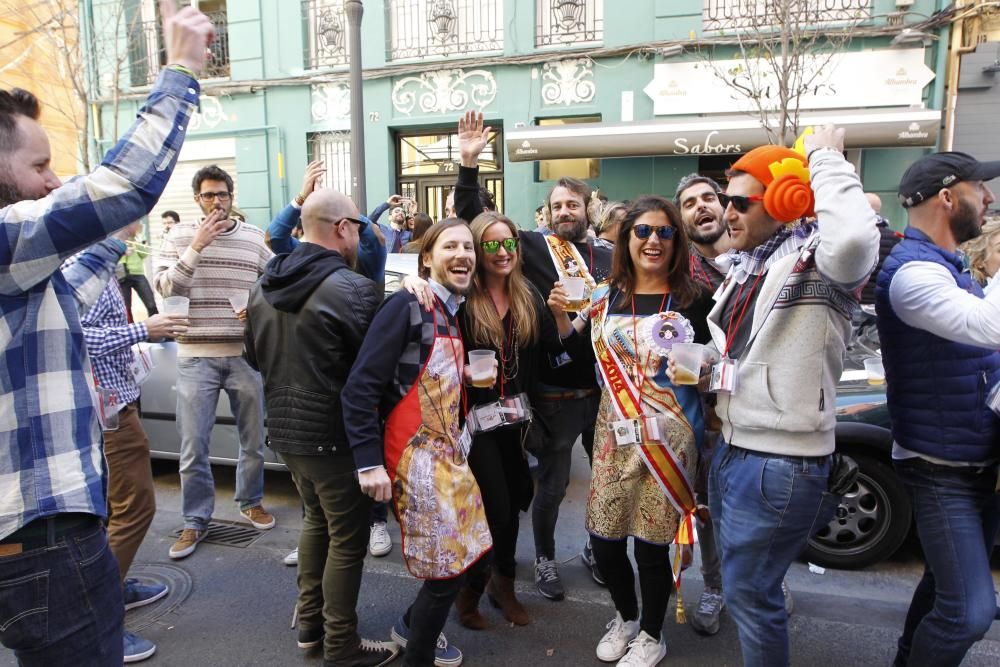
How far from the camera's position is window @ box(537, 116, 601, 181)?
1052 cm

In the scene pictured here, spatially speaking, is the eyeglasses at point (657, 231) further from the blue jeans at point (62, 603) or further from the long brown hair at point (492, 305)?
the blue jeans at point (62, 603)

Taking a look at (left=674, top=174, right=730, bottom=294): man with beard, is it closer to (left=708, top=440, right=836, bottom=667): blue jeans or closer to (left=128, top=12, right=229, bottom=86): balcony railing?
(left=708, top=440, right=836, bottom=667): blue jeans

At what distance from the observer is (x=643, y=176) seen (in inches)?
404

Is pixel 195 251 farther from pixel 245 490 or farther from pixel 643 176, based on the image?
pixel 643 176

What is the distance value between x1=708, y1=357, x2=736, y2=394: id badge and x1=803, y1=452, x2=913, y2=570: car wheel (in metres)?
1.88

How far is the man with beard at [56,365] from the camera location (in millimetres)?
1400

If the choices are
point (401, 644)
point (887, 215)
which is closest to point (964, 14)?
point (887, 215)

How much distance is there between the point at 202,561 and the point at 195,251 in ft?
5.87

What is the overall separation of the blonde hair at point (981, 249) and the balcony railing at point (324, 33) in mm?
10636

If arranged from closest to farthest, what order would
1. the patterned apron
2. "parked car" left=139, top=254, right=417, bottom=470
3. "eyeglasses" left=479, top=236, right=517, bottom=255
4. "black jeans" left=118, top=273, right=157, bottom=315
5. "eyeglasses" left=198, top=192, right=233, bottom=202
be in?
the patterned apron, "eyeglasses" left=479, top=236, right=517, bottom=255, "eyeglasses" left=198, top=192, right=233, bottom=202, "parked car" left=139, top=254, right=417, bottom=470, "black jeans" left=118, top=273, right=157, bottom=315

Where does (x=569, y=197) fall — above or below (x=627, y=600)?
above

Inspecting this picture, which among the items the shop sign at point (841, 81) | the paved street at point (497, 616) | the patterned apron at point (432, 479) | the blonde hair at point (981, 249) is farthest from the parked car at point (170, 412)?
the shop sign at point (841, 81)

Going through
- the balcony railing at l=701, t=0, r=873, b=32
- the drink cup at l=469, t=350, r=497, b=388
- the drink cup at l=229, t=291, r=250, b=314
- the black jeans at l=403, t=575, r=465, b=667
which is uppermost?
the balcony railing at l=701, t=0, r=873, b=32

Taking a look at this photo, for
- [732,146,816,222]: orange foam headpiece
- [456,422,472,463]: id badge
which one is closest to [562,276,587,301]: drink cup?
[456,422,472,463]: id badge
